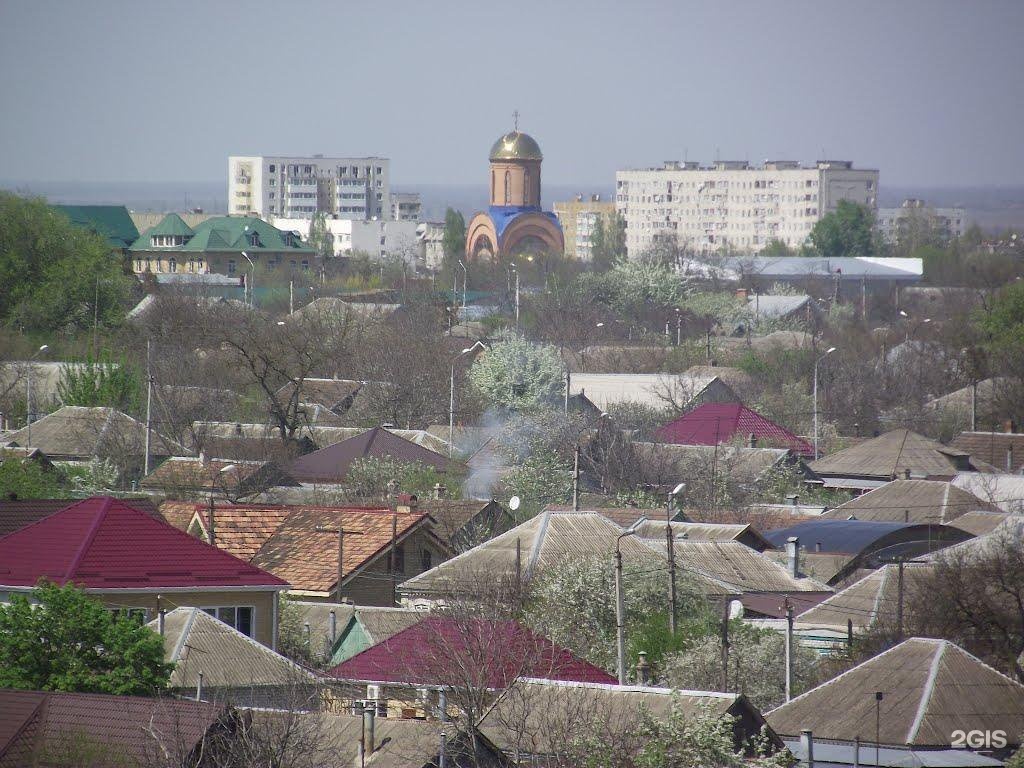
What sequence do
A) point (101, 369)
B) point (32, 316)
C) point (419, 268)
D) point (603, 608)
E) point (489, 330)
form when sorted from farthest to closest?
point (419, 268), point (489, 330), point (32, 316), point (101, 369), point (603, 608)

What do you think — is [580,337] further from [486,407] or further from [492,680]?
[492,680]

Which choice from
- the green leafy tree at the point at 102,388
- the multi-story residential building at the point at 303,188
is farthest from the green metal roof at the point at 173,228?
the multi-story residential building at the point at 303,188

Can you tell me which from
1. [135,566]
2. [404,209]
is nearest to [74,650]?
[135,566]

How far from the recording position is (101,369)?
48.2 m

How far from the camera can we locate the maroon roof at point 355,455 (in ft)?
123

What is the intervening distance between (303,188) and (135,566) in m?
150

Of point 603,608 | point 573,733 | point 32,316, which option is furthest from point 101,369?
point 573,733

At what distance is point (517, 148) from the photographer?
11012 centimetres

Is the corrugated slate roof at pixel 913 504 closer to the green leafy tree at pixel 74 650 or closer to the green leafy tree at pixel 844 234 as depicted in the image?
the green leafy tree at pixel 74 650

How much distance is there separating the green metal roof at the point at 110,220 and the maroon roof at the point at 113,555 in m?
76.9

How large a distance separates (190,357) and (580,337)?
20.0 meters

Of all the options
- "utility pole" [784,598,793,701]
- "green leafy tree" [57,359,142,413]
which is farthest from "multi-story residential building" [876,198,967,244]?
"utility pole" [784,598,793,701]

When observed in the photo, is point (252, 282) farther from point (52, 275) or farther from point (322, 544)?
point (322, 544)

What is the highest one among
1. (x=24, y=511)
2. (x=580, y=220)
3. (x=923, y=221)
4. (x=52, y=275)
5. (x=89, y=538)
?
(x=923, y=221)
